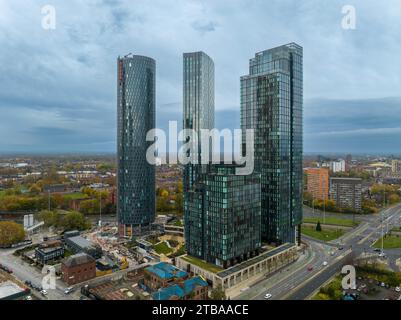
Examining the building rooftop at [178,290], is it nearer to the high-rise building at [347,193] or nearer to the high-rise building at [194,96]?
the high-rise building at [194,96]

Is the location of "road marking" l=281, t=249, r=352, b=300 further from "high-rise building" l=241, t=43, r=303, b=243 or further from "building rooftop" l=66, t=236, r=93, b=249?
"building rooftop" l=66, t=236, r=93, b=249

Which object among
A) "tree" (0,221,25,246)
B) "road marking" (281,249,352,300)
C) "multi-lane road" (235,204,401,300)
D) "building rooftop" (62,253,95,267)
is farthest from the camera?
"tree" (0,221,25,246)

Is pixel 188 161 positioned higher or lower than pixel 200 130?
lower

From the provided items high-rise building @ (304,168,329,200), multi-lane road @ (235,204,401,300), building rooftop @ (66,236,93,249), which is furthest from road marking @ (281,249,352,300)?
high-rise building @ (304,168,329,200)

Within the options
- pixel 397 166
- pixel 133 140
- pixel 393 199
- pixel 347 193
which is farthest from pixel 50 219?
pixel 397 166
